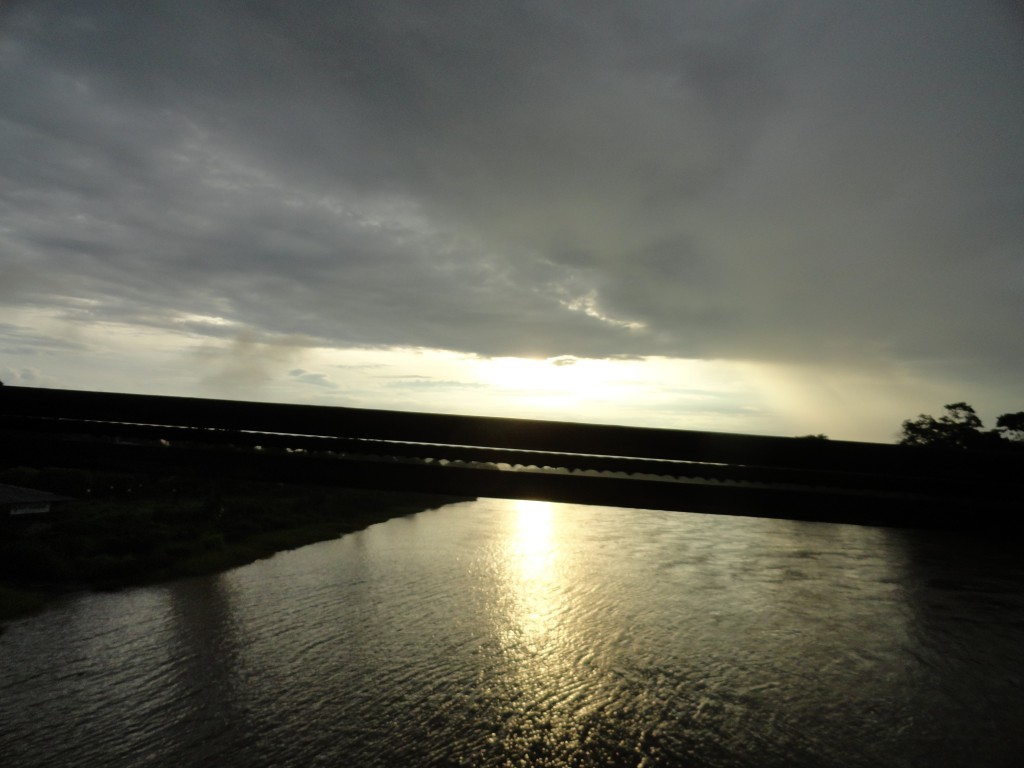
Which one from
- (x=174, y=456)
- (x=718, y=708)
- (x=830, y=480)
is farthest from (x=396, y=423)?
(x=718, y=708)

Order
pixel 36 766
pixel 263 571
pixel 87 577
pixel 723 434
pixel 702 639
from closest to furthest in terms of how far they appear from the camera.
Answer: pixel 723 434 → pixel 36 766 → pixel 702 639 → pixel 87 577 → pixel 263 571

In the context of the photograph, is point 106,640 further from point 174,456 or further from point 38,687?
point 174,456

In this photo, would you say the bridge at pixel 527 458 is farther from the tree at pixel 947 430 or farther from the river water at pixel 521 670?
the tree at pixel 947 430

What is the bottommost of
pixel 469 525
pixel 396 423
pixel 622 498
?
pixel 469 525

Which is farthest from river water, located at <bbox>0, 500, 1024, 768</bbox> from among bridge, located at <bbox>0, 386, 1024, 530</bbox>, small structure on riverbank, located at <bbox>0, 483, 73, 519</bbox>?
small structure on riverbank, located at <bbox>0, 483, 73, 519</bbox>

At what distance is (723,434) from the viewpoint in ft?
7.25

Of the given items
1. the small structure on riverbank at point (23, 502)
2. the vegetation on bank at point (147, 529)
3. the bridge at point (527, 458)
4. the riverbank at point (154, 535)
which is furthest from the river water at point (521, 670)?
the small structure on riverbank at point (23, 502)

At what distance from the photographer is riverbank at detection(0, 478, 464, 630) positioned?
1644cm

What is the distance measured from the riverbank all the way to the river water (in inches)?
76.8

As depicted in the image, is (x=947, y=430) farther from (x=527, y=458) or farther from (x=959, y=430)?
(x=527, y=458)

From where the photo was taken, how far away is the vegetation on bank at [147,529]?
54.7 feet

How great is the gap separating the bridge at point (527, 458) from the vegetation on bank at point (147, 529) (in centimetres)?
533

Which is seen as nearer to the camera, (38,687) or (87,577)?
(38,687)

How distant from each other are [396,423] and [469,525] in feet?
102
